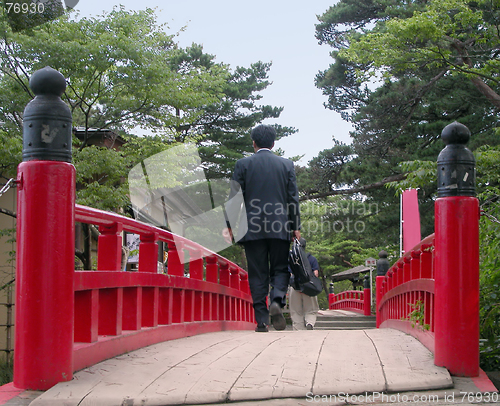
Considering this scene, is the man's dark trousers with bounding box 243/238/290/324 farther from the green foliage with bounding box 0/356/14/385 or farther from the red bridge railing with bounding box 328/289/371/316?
the red bridge railing with bounding box 328/289/371/316

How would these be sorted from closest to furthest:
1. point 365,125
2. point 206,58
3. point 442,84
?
point 442,84
point 365,125
point 206,58

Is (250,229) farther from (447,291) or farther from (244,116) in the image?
(244,116)

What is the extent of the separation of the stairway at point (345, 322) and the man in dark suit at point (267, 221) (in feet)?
37.1

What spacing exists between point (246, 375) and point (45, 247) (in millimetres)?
1146

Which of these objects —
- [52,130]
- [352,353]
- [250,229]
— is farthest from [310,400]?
[250,229]

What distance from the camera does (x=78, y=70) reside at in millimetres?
10203

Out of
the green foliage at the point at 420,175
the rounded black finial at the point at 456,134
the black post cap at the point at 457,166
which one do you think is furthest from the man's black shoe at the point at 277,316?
the green foliage at the point at 420,175

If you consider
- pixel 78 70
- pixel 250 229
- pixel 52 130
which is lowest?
pixel 250 229

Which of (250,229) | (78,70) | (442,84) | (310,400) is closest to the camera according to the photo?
(310,400)

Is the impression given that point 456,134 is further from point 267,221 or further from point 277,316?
point 277,316

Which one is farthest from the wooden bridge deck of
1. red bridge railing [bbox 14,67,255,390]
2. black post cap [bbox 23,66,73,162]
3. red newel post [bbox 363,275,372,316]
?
red newel post [bbox 363,275,372,316]

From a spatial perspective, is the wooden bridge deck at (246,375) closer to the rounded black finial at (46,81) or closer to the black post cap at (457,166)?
the black post cap at (457,166)

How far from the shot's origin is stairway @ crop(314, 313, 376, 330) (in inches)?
634

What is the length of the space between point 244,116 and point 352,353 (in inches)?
834
